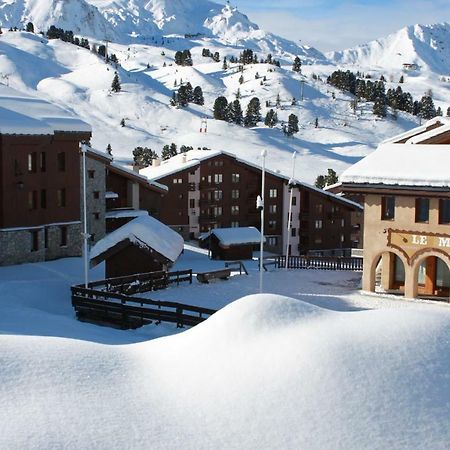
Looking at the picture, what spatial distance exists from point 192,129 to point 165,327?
12484cm

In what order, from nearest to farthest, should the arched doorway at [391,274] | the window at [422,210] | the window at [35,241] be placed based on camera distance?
the window at [422,210], the arched doorway at [391,274], the window at [35,241]

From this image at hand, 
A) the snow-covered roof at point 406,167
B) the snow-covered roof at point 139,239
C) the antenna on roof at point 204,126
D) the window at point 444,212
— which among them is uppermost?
the antenna on roof at point 204,126

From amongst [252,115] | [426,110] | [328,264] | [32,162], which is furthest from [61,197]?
[426,110]

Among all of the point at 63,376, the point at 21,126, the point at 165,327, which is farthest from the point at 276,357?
the point at 21,126

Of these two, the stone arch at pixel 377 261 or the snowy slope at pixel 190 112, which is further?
the snowy slope at pixel 190 112

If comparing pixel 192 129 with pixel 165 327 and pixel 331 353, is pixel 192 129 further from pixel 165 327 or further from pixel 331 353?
pixel 331 353

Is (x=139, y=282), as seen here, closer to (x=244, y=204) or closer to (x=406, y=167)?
(x=406, y=167)

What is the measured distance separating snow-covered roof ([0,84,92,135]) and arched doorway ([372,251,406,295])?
19575 mm

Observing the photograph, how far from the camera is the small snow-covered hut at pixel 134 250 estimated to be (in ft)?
118

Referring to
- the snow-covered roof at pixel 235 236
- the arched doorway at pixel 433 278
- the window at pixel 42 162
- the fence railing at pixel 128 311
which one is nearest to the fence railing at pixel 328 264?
the arched doorway at pixel 433 278

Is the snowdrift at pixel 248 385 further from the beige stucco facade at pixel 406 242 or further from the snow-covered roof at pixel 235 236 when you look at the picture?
the snow-covered roof at pixel 235 236

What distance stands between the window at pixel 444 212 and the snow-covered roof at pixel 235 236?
25.5 m

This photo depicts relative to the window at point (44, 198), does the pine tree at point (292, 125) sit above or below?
above

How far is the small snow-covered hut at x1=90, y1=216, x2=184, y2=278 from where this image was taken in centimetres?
3609
